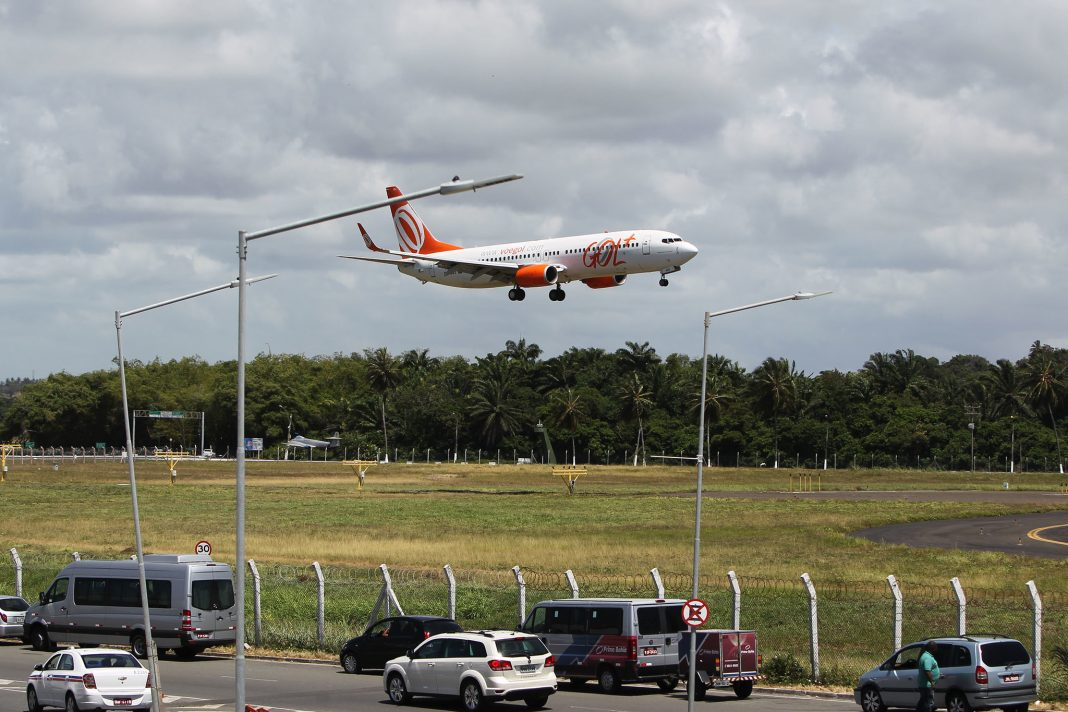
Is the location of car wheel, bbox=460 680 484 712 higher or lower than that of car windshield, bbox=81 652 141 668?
lower

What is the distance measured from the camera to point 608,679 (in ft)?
103

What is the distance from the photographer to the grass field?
40594mm

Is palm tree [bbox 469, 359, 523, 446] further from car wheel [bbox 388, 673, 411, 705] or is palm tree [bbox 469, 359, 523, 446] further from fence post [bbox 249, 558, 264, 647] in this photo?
car wheel [bbox 388, 673, 411, 705]

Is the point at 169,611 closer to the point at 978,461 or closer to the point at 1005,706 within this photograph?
the point at 1005,706

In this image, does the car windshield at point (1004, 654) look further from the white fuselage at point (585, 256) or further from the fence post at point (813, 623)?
the white fuselage at point (585, 256)

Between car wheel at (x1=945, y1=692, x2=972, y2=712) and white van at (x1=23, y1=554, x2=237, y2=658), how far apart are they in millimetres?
19542

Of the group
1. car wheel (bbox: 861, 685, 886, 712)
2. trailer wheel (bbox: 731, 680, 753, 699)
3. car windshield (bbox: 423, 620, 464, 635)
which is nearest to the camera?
car wheel (bbox: 861, 685, 886, 712)

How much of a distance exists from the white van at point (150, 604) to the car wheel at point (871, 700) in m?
17.8

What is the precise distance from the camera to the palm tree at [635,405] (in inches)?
6939

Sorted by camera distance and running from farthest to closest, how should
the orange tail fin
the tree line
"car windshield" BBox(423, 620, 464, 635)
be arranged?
the tree line < the orange tail fin < "car windshield" BBox(423, 620, 464, 635)

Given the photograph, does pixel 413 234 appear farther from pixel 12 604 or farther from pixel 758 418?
pixel 758 418

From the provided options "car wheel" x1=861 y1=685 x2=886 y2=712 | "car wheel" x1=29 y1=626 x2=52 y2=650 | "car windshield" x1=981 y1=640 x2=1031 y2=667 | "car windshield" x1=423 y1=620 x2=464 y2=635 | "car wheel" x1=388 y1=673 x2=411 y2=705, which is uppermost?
"car windshield" x1=981 y1=640 x2=1031 y2=667

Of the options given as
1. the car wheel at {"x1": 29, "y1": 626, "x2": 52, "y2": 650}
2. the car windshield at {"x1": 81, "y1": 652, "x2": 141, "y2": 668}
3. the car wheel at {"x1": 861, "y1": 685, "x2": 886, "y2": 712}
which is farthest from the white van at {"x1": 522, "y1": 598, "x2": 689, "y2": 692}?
the car wheel at {"x1": 29, "y1": 626, "x2": 52, "y2": 650}

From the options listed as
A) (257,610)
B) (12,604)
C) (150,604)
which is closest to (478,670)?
(150,604)
